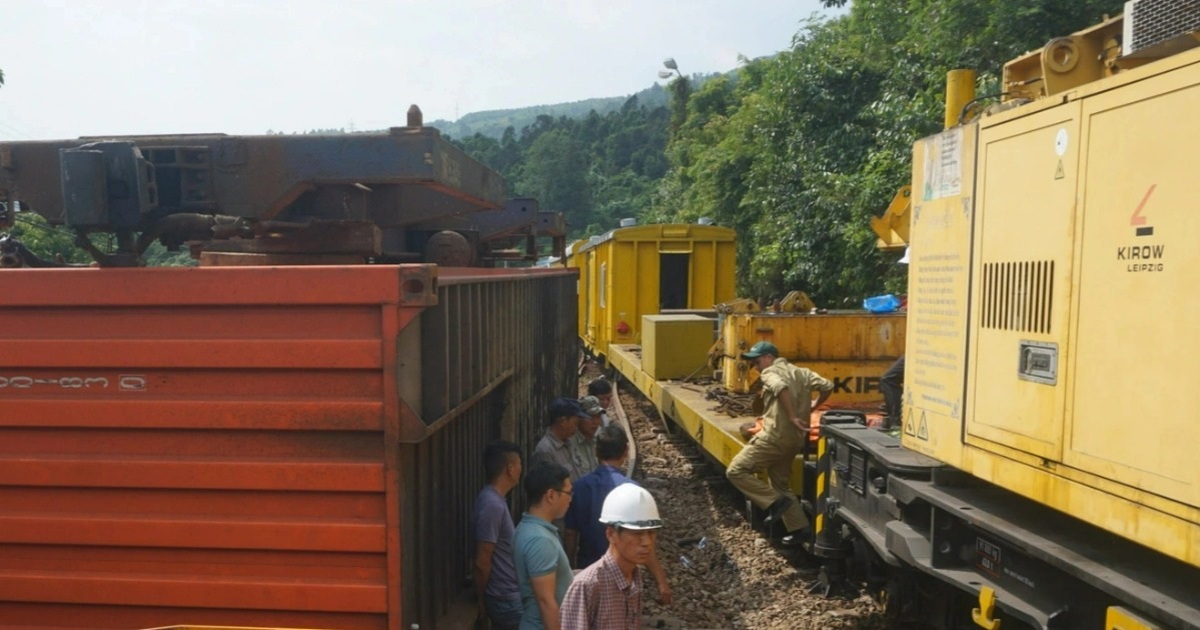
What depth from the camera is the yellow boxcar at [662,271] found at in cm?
1514

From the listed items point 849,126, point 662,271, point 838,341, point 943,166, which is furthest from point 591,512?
point 849,126

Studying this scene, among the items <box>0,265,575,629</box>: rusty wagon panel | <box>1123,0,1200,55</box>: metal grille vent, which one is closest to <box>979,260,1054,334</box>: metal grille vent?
<box>1123,0,1200,55</box>: metal grille vent

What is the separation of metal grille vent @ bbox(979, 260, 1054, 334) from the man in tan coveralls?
3180 millimetres

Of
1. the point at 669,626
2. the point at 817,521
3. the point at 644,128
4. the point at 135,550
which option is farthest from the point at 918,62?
the point at 644,128

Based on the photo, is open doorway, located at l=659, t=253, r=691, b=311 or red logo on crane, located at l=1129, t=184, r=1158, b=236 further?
open doorway, located at l=659, t=253, r=691, b=311

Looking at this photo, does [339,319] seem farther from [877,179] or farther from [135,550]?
[877,179]

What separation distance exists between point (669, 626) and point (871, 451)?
1917mm

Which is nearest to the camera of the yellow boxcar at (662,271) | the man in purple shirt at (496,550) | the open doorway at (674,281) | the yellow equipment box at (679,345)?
the man in purple shirt at (496,550)

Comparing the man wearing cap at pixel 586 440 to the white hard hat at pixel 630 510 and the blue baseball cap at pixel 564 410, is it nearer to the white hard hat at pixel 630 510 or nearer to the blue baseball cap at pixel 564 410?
the blue baseball cap at pixel 564 410

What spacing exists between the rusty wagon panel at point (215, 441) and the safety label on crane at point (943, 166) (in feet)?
7.64

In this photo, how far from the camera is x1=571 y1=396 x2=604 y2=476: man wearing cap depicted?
6008 millimetres

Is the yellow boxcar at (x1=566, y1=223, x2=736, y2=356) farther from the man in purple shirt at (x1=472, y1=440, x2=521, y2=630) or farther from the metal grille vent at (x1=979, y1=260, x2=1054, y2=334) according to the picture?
the metal grille vent at (x1=979, y1=260, x2=1054, y2=334)

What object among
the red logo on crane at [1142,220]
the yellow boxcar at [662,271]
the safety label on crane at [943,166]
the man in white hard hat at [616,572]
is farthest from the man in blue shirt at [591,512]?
the yellow boxcar at [662,271]

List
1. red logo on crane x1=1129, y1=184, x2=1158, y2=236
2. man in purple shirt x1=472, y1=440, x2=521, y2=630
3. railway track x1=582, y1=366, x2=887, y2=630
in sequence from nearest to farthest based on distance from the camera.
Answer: red logo on crane x1=1129, y1=184, x2=1158, y2=236 < man in purple shirt x1=472, y1=440, x2=521, y2=630 < railway track x1=582, y1=366, x2=887, y2=630
